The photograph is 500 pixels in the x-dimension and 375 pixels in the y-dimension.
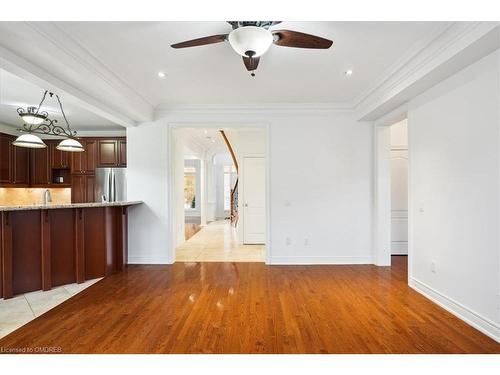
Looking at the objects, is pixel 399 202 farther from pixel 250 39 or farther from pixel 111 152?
pixel 111 152

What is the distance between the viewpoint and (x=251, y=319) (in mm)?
2623

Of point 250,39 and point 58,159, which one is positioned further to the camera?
point 58,159

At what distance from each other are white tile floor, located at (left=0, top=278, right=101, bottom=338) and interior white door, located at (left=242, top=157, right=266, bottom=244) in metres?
3.52

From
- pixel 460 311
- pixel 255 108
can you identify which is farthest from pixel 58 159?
pixel 460 311

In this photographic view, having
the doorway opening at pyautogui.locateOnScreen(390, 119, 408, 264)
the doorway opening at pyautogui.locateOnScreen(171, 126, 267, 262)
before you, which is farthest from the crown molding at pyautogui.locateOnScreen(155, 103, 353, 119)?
the doorway opening at pyautogui.locateOnScreen(390, 119, 408, 264)

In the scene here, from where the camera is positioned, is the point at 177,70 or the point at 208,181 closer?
the point at 177,70

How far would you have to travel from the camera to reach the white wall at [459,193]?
2.31m

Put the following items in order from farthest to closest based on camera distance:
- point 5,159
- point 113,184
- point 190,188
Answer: point 190,188 → point 113,184 → point 5,159

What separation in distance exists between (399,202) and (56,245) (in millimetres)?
5612

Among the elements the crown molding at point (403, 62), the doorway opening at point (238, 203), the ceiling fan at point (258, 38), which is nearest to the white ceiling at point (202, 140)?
the doorway opening at point (238, 203)

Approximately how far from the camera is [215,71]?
132 inches

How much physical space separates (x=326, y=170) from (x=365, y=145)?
807 millimetres

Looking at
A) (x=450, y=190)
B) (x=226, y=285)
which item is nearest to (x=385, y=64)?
(x=450, y=190)

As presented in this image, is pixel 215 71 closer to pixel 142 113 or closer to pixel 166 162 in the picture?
pixel 142 113
